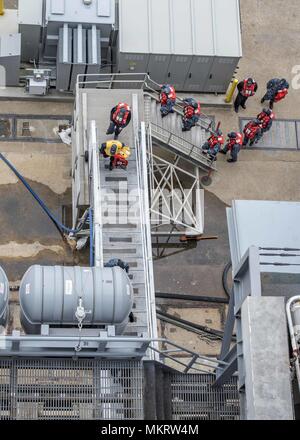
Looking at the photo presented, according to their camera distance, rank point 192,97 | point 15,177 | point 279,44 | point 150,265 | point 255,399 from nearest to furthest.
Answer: point 255,399 → point 150,265 → point 15,177 → point 192,97 → point 279,44

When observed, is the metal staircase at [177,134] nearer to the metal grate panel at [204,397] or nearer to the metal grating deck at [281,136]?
the metal grating deck at [281,136]

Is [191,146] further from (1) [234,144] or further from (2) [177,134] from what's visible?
(1) [234,144]

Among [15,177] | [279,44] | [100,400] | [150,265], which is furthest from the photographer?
[279,44]

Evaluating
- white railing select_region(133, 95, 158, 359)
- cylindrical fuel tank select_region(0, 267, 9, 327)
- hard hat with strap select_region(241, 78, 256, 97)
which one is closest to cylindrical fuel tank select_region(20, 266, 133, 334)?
cylindrical fuel tank select_region(0, 267, 9, 327)

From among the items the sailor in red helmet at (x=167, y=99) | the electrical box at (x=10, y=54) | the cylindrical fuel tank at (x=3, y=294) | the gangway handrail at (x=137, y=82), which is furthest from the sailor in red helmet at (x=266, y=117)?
the cylindrical fuel tank at (x=3, y=294)

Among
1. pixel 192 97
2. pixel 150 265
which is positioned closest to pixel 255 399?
pixel 150 265

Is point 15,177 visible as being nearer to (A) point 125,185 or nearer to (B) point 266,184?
(A) point 125,185

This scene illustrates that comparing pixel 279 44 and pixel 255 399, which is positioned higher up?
pixel 279 44
